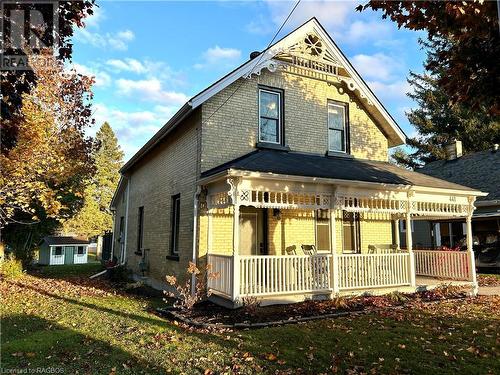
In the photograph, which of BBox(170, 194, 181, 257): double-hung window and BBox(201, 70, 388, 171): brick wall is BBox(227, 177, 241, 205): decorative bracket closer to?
BBox(201, 70, 388, 171): brick wall

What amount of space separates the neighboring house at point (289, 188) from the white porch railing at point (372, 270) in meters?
0.03

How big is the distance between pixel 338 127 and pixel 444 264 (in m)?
6.22

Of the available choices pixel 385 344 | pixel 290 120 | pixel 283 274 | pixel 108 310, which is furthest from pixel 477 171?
pixel 108 310

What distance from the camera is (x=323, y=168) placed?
11453mm

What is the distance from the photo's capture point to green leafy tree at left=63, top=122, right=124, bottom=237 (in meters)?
49.9

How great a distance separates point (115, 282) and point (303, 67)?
11582 mm

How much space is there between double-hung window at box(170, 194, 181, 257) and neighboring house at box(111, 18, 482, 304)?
0.12 feet

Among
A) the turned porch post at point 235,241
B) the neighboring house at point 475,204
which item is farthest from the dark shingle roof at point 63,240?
the turned porch post at point 235,241

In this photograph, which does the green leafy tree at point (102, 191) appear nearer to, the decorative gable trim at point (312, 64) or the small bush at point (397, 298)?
the decorative gable trim at point (312, 64)

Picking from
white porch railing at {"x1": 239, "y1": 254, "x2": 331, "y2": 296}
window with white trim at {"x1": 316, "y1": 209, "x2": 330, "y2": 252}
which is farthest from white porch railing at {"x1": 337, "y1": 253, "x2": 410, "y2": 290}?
window with white trim at {"x1": 316, "y1": 209, "x2": 330, "y2": 252}

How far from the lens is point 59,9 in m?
5.23

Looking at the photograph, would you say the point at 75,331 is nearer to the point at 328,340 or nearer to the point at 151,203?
the point at 328,340

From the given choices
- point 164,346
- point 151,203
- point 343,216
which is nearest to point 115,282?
point 151,203

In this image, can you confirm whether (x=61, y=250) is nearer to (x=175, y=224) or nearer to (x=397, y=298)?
(x=175, y=224)
